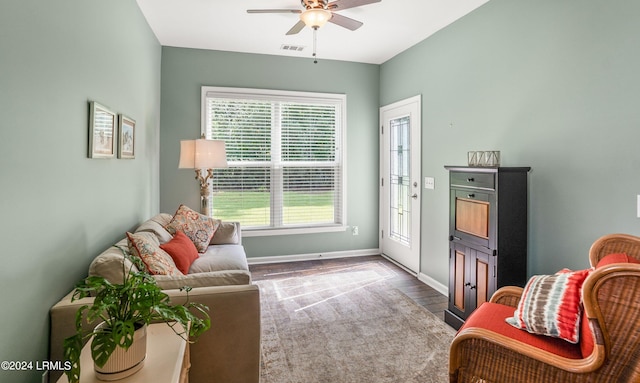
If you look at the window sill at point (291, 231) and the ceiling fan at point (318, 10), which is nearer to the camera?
the ceiling fan at point (318, 10)

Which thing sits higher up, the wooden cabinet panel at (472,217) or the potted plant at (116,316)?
the wooden cabinet panel at (472,217)

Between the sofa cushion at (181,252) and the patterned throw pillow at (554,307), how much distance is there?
2218 mm

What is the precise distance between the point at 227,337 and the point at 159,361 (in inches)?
18.9

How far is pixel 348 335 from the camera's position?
2.81m

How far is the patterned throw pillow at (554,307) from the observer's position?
1504mm

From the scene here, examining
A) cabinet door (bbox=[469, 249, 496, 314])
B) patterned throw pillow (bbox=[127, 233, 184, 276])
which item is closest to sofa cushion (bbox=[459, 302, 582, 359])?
cabinet door (bbox=[469, 249, 496, 314])

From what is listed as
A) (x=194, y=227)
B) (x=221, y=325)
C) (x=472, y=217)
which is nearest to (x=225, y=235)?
(x=194, y=227)

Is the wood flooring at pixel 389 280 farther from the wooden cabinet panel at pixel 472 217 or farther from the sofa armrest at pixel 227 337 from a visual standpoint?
the sofa armrest at pixel 227 337

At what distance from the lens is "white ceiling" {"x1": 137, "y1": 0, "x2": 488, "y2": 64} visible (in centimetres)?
333

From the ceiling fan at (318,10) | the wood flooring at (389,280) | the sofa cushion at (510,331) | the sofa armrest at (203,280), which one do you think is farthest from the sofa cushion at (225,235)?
the sofa cushion at (510,331)

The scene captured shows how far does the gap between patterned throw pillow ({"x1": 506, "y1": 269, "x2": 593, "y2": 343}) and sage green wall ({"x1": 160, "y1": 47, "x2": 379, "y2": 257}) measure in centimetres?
356

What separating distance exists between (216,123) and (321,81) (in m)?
1.60

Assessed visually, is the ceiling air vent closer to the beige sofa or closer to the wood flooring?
the wood flooring

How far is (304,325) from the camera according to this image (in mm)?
2994
